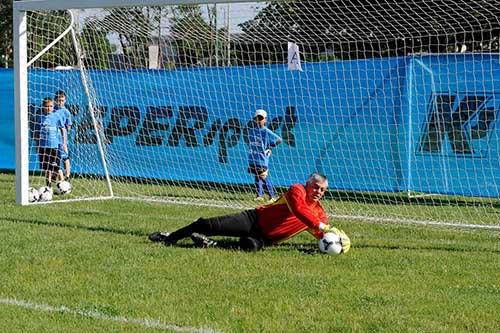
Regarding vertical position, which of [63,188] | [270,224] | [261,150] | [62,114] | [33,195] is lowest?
[63,188]

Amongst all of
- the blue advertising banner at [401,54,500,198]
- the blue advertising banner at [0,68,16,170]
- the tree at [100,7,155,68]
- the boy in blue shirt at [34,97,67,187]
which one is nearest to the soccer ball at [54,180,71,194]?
the boy in blue shirt at [34,97,67,187]

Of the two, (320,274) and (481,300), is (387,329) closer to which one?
(481,300)

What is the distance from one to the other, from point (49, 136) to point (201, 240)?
6826mm

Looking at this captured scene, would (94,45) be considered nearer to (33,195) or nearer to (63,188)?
(63,188)

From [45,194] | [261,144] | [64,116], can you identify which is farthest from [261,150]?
[45,194]

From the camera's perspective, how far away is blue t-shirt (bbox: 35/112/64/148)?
51.2 feet

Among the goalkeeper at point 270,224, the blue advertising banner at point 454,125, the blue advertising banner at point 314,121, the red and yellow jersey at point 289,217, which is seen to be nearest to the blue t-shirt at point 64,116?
the blue advertising banner at point 314,121

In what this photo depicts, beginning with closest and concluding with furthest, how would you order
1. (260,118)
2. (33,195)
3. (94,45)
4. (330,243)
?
(330,243) → (33,195) → (260,118) → (94,45)

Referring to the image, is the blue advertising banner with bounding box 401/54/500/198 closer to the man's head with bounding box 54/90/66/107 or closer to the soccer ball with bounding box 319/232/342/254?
the soccer ball with bounding box 319/232/342/254

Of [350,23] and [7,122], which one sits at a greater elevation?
[350,23]

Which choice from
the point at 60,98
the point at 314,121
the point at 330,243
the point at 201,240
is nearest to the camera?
the point at 330,243

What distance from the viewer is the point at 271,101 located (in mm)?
16625

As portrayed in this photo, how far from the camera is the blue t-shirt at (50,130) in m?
15.6

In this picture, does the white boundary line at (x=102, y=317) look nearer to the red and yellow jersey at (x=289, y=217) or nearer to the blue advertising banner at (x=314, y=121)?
the red and yellow jersey at (x=289, y=217)
